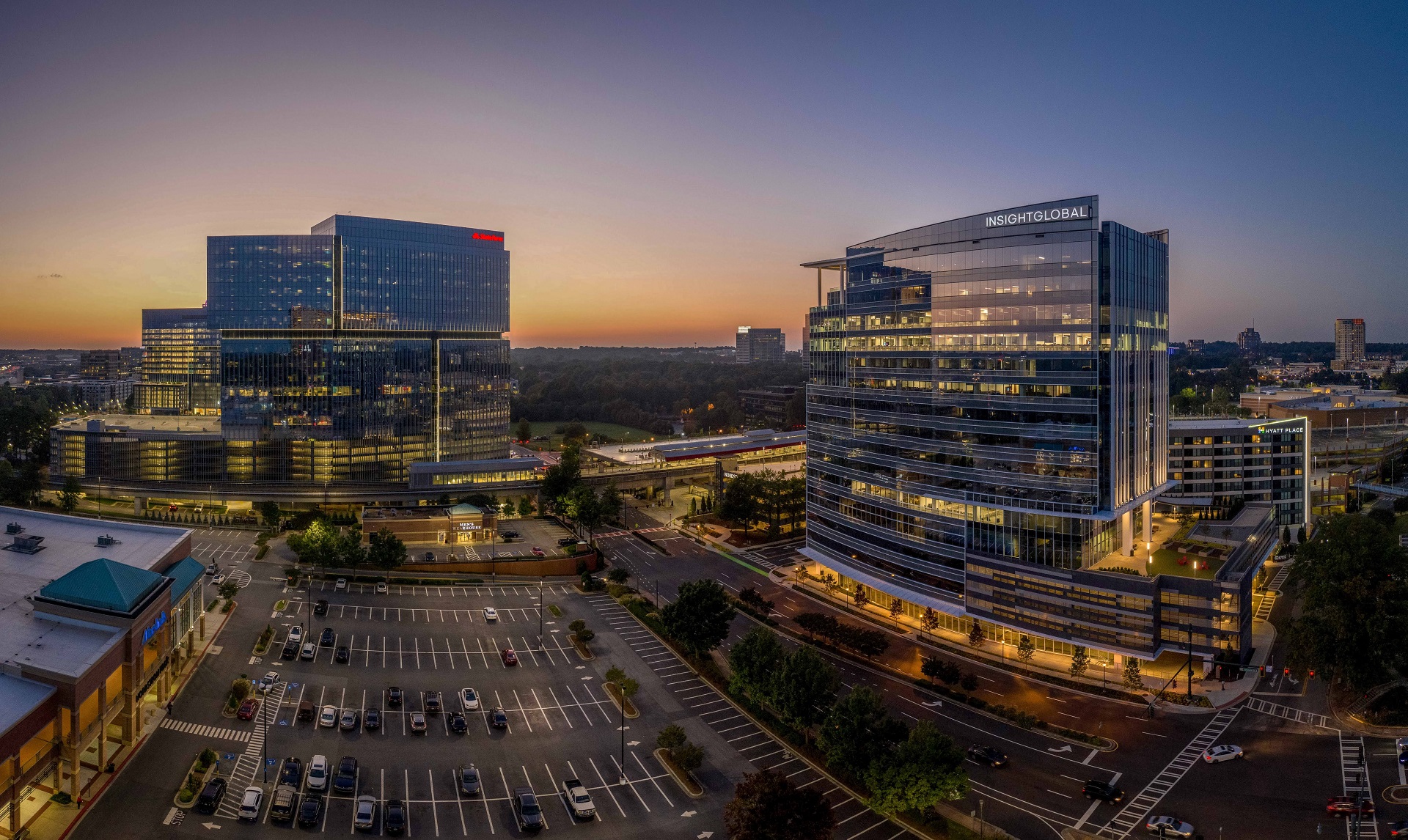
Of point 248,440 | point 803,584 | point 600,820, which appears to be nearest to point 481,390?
point 248,440

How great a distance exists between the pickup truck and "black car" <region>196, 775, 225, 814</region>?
70.8ft

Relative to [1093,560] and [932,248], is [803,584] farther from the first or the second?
[932,248]

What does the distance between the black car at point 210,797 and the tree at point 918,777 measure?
41.1 metres

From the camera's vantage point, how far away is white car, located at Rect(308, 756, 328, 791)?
50406mm

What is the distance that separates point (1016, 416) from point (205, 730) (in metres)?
75.6

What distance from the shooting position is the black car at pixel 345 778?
50.5 meters

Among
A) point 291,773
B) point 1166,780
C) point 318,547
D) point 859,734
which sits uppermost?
point 318,547

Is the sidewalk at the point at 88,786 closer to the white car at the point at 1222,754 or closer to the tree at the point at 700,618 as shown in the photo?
the tree at the point at 700,618

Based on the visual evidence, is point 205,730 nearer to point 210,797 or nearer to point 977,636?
point 210,797

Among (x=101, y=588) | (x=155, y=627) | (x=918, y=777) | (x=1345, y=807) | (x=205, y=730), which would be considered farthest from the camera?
(x=155, y=627)

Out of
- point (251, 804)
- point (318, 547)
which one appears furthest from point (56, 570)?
point (251, 804)

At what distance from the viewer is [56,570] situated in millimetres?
68125

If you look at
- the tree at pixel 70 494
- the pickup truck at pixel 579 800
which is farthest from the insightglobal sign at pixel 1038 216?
the tree at pixel 70 494

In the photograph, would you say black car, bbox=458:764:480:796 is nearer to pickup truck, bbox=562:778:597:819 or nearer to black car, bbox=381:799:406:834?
black car, bbox=381:799:406:834
